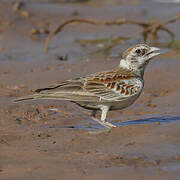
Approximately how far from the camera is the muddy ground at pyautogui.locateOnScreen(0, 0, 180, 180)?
5.92 m

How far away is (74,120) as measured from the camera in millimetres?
8406

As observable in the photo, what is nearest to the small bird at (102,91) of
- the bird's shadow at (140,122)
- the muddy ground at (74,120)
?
the bird's shadow at (140,122)

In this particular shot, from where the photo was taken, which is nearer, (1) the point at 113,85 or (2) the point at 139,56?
(1) the point at 113,85

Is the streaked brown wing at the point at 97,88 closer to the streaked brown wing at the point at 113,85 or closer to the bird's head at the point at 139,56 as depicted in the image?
the streaked brown wing at the point at 113,85

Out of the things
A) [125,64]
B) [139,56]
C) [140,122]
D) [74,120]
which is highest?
[139,56]

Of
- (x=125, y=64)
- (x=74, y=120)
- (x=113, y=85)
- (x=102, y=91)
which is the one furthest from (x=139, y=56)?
(x=74, y=120)

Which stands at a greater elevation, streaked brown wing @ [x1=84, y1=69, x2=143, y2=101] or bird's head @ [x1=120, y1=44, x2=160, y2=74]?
bird's head @ [x1=120, y1=44, x2=160, y2=74]

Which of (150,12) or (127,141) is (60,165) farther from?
(150,12)

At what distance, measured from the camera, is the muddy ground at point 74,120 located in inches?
233

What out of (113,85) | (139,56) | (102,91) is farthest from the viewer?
(139,56)

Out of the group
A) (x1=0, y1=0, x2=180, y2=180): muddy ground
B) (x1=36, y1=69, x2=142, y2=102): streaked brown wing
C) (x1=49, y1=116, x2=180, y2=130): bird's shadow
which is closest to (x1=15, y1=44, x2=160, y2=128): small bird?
(x1=36, y1=69, x2=142, y2=102): streaked brown wing

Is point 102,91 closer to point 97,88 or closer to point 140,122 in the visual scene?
point 97,88

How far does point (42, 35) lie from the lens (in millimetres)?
15781

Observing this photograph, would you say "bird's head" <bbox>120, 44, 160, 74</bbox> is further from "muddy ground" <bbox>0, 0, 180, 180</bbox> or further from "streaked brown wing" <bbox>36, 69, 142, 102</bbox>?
"muddy ground" <bbox>0, 0, 180, 180</bbox>
